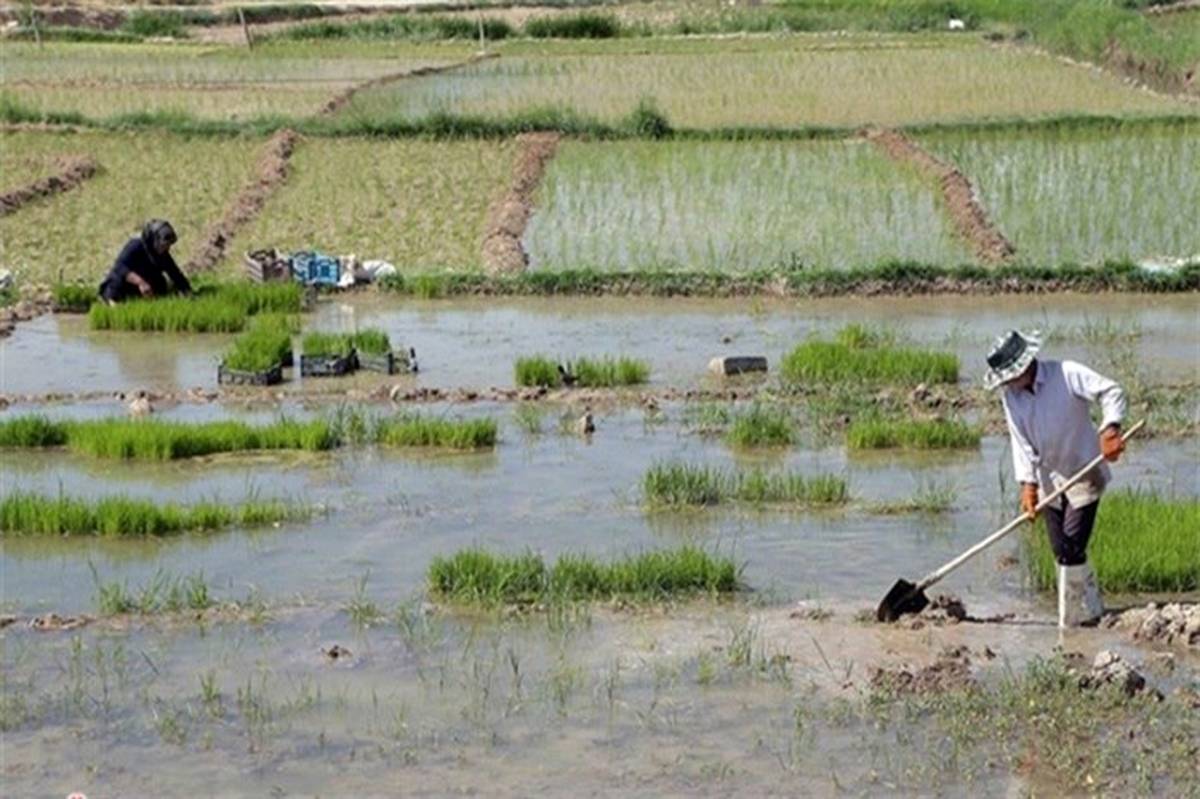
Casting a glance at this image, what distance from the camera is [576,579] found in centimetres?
711

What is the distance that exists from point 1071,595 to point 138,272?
7.15 m

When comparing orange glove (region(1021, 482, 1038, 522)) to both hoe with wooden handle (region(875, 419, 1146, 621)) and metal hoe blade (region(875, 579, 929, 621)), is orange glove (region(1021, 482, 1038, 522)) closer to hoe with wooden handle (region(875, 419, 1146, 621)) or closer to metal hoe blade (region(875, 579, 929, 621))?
hoe with wooden handle (region(875, 419, 1146, 621))

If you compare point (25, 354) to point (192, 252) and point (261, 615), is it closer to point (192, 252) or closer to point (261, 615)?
point (192, 252)

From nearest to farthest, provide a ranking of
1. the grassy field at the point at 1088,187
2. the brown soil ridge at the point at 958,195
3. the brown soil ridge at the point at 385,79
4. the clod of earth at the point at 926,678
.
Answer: the clod of earth at the point at 926,678 < the brown soil ridge at the point at 958,195 < the grassy field at the point at 1088,187 < the brown soil ridge at the point at 385,79

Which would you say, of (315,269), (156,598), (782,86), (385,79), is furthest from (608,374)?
(385,79)

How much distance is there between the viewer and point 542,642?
21.9ft

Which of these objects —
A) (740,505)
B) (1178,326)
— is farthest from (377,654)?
(1178,326)

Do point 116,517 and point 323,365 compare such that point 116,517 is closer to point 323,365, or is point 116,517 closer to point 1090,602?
point 323,365

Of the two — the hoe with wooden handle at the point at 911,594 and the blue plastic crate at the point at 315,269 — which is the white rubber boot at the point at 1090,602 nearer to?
the hoe with wooden handle at the point at 911,594

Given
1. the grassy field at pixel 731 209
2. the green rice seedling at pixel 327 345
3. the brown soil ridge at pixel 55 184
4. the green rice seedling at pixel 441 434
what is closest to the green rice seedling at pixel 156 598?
the green rice seedling at pixel 441 434

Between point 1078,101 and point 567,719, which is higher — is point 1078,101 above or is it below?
above

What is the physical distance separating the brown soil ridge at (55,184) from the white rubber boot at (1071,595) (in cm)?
1078

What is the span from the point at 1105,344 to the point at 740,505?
3.44m

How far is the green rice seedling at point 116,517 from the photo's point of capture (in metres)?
7.95
